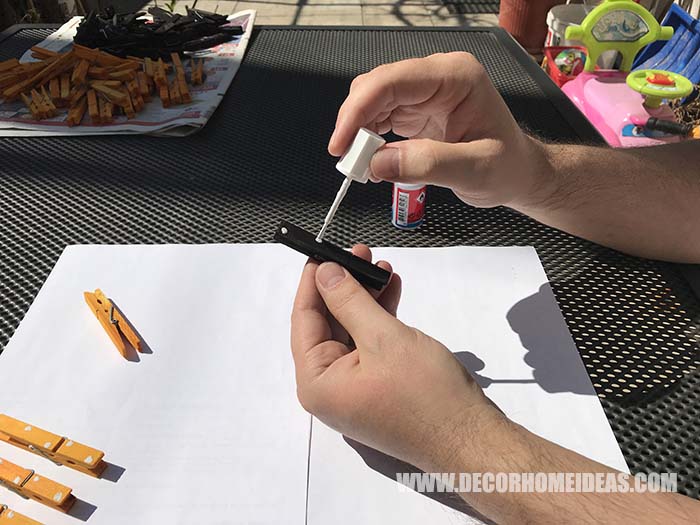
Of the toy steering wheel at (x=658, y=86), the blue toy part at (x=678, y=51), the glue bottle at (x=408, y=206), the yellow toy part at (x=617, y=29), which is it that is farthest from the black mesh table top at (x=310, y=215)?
the blue toy part at (x=678, y=51)

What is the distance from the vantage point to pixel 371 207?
77cm

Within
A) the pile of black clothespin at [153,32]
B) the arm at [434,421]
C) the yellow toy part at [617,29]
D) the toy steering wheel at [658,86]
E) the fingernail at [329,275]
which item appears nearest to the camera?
A: the arm at [434,421]

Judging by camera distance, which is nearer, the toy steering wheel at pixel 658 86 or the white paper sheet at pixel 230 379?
the white paper sheet at pixel 230 379

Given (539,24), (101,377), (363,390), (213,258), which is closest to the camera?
(363,390)

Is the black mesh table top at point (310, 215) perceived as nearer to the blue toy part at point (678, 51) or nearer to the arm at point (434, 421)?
the arm at point (434, 421)

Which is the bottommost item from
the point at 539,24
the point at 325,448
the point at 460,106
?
the point at 539,24

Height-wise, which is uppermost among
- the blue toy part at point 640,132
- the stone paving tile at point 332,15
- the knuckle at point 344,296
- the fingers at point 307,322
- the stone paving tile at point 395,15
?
the knuckle at point 344,296

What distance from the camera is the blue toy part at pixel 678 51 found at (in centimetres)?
164

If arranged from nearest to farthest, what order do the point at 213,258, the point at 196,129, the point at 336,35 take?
the point at 213,258
the point at 196,129
the point at 336,35

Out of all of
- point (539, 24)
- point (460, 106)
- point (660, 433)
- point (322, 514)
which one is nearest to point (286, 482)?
point (322, 514)

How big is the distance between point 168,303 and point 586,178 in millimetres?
584

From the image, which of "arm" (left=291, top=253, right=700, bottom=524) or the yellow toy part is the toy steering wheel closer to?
the yellow toy part

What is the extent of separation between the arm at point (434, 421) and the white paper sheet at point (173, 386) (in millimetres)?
72

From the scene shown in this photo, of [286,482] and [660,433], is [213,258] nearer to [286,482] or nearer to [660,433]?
[286,482]
